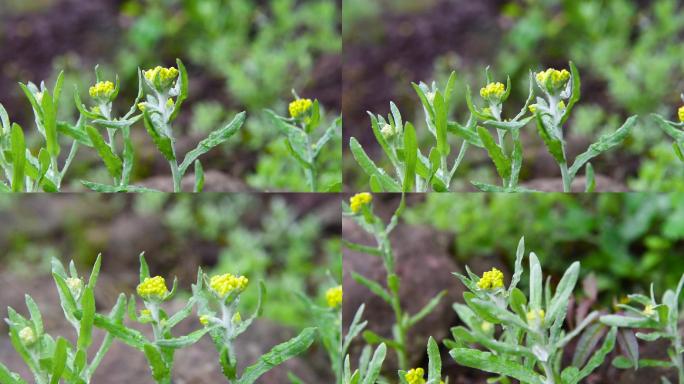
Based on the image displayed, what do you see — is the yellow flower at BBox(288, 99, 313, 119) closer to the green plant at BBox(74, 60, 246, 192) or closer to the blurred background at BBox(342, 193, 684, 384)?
the green plant at BBox(74, 60, 246, 192)

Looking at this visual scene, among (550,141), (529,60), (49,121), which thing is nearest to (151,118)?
(49,121)

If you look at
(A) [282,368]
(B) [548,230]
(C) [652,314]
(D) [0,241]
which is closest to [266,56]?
(D) [0,241]

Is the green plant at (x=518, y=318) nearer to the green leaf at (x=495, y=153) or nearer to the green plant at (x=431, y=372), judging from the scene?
the green plant at (x=431, y=372)

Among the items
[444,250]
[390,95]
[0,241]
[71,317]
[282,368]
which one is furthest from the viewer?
[390,95]

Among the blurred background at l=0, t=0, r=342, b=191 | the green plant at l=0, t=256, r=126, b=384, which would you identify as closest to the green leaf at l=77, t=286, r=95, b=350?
the green plant at l=0, t=256, r=126, b=384

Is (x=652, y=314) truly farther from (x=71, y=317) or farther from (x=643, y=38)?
(x=643, y=38)

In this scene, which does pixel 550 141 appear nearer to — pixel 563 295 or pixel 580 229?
pixel 563 295
